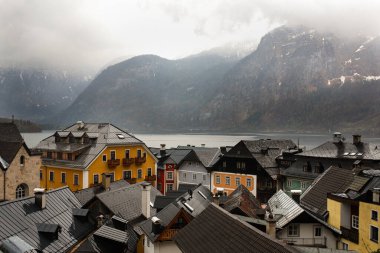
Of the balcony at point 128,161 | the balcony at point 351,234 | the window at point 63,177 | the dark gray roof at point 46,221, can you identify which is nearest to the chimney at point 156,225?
the dark gray roof at point 46,221

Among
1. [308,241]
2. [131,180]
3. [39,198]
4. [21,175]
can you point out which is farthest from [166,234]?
[131,180]

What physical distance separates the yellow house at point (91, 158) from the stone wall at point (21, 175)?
1293 cm

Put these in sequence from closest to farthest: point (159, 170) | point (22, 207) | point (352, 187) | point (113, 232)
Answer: point (22, 207) < point (113, 232) < point (352, 187) < point (159, 170)

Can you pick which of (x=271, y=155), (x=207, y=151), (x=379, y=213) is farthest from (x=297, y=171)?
(x=379, y=213)

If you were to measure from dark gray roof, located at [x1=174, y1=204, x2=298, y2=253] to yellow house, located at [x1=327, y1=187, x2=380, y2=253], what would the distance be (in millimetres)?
13626

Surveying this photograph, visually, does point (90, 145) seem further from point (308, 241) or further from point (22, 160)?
point (308, 241)

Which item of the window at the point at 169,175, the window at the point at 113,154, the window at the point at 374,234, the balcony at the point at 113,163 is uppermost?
the window at the point at 113,154

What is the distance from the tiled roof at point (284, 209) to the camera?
3004cm

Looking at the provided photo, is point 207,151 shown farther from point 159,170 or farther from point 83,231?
point 83,231

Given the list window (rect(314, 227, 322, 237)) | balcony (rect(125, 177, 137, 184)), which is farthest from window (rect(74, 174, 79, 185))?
window (rect(314, 227, 322, 237))

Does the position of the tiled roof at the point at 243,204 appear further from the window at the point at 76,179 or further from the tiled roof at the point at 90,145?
the window at the point at 76,179

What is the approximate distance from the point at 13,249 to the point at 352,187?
27.5 m

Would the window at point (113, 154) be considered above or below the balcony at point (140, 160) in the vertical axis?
above

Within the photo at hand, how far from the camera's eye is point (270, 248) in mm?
15977
